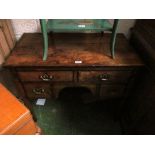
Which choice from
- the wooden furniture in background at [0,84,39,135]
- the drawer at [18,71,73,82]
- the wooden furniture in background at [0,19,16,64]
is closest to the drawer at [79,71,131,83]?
the drawer at [18,71,73,82]

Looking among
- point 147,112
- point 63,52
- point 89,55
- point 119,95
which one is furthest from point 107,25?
point 147,112

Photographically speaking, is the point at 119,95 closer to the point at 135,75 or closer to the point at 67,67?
the point at 135,75

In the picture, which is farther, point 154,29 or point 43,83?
point 43,83

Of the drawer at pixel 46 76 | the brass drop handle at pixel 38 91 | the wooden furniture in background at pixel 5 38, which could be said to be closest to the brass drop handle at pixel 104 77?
the drawer at pixel 46 76

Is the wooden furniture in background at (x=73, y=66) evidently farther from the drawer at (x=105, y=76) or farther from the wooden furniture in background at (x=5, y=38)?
the wooden furniture in background at (x=5, y=38)

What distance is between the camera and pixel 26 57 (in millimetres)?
1074

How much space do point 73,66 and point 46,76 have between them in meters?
0.23

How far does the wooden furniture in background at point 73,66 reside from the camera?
3.40ft

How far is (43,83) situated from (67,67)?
277mm

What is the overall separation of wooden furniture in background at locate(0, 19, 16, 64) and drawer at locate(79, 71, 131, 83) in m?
0.73

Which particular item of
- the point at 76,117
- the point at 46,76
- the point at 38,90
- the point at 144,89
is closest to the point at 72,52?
the point at 46,76

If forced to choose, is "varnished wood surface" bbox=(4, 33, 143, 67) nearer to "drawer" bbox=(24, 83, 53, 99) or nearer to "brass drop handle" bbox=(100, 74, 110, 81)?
"brass drop handle" bbox=(100, 74, 110, 81)

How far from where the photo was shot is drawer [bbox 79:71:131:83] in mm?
1085
